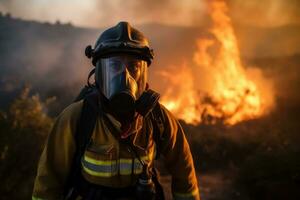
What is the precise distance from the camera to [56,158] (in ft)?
6.64

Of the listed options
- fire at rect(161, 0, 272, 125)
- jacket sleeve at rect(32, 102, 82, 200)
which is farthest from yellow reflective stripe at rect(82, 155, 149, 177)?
fire at rect(161, 0, 272, 125)

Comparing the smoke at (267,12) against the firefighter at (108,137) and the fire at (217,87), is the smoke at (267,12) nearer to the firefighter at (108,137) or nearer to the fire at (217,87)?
the fire at (217,87)

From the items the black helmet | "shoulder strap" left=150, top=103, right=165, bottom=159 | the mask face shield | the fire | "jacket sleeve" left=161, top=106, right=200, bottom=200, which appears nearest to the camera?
the mask face shield

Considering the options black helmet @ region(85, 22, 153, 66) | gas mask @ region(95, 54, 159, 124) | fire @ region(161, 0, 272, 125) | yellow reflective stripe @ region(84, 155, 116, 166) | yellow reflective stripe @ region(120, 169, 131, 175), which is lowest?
yellow reflective stripe @ region(120, 169, 131, 175)

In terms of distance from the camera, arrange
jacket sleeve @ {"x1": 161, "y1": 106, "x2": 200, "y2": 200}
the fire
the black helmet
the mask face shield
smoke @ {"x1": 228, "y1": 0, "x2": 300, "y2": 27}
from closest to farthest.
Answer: the mask face shield
the black helmet
jacket sleeve @ {"x1": 161, "y1": 106, "x2": 200, "y2": 200}
the fire
smoke @ {"x1": 228, "y1": 0, "x2": 300, "y2": 27}

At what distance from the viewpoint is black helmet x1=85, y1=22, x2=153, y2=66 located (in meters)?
2.10

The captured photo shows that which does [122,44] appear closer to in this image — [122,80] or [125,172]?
[122,80]

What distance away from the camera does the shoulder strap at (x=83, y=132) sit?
1997 mm

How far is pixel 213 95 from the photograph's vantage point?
12.9 metres

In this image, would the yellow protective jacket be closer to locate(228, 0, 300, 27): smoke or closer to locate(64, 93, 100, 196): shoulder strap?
locate(64, 93, 100, 196): shoulder strap

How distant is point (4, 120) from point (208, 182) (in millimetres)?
4849

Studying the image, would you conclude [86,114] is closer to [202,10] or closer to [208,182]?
[208,182]

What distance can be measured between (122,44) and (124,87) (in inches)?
11.9

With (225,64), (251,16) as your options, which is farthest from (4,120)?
(251,16)
